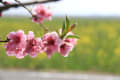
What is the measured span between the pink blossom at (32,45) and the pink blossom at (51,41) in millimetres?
36

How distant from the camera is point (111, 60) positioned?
30.9ft

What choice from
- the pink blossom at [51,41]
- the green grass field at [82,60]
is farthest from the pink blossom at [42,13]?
the green grass field at [82,60]

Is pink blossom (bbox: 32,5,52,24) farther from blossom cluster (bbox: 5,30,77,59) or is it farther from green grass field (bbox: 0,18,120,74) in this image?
green grass field (bbox: 0,18,120,74)

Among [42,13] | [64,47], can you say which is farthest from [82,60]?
[64,47]

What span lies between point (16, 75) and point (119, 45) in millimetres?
4926

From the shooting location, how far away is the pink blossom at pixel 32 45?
4.53 feet

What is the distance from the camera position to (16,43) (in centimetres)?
141

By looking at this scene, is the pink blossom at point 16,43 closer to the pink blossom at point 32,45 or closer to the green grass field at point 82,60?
the pink blossom at point 32,45

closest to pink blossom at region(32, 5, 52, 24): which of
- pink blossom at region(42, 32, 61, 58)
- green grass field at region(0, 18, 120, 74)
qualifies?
pink blossom at region(42, 32, 61, 58)

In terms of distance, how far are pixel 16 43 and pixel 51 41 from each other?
6.5 inches

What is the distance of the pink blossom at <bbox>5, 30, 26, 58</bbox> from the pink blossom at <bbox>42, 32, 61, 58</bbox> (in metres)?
0.10

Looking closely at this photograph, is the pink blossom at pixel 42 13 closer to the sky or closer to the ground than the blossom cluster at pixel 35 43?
closer to the sky

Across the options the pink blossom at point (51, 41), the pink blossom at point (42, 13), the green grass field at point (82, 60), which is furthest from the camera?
the green grass field at point (82, 60)

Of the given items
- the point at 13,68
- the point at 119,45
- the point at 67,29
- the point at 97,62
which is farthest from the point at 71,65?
the point at 67,29
